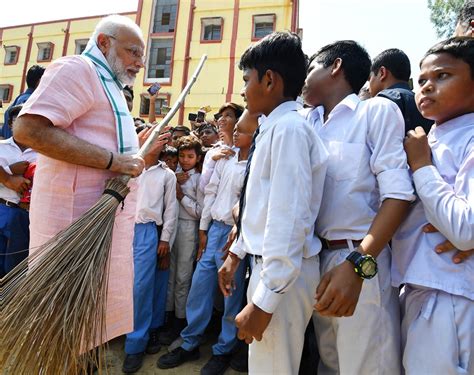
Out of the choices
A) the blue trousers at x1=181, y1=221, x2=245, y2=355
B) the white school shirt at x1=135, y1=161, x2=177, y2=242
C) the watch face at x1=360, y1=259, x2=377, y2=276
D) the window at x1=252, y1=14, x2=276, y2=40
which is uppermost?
the window at x1=252, y1=14, x2=276, y2=40

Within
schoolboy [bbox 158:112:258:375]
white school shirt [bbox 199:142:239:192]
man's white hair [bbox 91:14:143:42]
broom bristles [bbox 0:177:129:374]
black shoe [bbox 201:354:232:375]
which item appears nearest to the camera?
broom bristles [bbox 0:177:129:374]

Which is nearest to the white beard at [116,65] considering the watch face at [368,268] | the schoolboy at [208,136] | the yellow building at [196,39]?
the watch face at [368,268]

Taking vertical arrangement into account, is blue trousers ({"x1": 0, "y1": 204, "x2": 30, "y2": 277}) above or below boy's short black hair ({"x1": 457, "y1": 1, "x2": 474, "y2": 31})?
below

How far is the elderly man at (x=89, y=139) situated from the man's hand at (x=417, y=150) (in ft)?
4.30

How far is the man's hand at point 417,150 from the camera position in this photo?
4.51 feet

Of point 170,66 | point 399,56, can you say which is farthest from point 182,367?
point 170,66

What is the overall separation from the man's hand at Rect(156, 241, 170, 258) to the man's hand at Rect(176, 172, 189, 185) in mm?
794

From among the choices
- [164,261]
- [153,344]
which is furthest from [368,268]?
[153,344]

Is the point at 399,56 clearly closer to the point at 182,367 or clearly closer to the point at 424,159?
the point at 424,159

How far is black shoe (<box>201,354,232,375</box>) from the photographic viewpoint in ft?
9.42

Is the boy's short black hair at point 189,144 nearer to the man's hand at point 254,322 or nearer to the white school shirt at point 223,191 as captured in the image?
the white school shirt at point 223,191

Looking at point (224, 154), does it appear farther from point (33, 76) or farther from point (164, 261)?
point (33, 76)

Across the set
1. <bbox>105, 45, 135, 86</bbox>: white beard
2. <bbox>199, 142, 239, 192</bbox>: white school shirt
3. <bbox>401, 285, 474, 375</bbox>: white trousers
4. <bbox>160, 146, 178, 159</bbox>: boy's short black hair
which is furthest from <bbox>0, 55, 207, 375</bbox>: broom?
<bbox>160, 146, 178, 159</bbox>: boy's short black hair

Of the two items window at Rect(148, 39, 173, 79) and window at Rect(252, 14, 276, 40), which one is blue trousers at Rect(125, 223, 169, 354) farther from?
window at Rect(148, 39, 173, 79)
